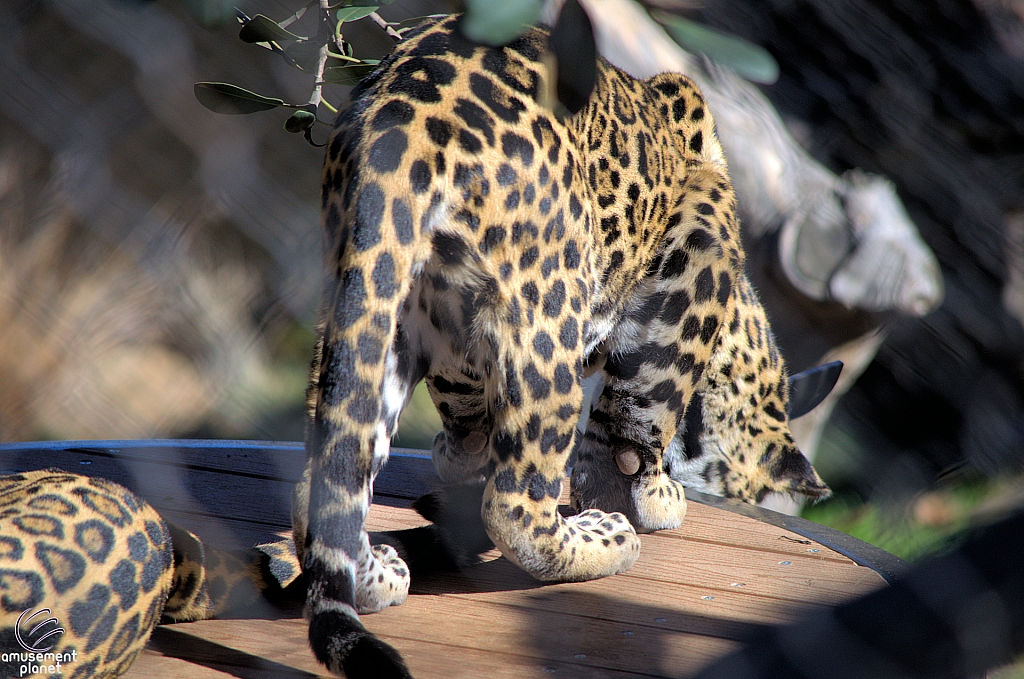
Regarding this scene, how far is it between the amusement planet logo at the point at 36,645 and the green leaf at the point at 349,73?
3.34ft

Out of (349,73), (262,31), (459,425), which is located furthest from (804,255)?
(262,31)

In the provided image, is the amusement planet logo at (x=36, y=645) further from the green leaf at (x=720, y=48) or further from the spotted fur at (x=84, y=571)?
the green leaf at (x=720, y=48)

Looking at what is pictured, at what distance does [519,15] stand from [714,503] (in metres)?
1.75

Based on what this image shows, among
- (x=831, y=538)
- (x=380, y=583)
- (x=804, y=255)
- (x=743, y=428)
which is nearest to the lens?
(x=380, y=583)

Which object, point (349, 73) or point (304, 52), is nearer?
point (304, 52)

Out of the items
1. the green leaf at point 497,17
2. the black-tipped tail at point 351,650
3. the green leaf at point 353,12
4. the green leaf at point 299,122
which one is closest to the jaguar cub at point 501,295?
the black-tipped tail at point 351,650

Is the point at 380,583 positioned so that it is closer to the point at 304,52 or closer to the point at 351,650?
the point at 351,650

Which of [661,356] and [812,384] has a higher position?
[661,356]

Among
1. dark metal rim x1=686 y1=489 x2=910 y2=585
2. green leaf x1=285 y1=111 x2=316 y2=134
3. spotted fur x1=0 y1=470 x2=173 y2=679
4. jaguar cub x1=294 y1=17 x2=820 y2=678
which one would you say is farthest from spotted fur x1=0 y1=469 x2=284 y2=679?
dark metal rim x1=686 y1=489 x2=910 y2=585

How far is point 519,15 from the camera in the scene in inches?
24.1

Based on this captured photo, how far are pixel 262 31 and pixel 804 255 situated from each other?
7.26 feet

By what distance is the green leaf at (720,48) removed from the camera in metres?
0.59

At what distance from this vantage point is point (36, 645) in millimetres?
1111

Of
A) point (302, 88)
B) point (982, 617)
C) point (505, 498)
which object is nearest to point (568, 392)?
point (505, 498)
